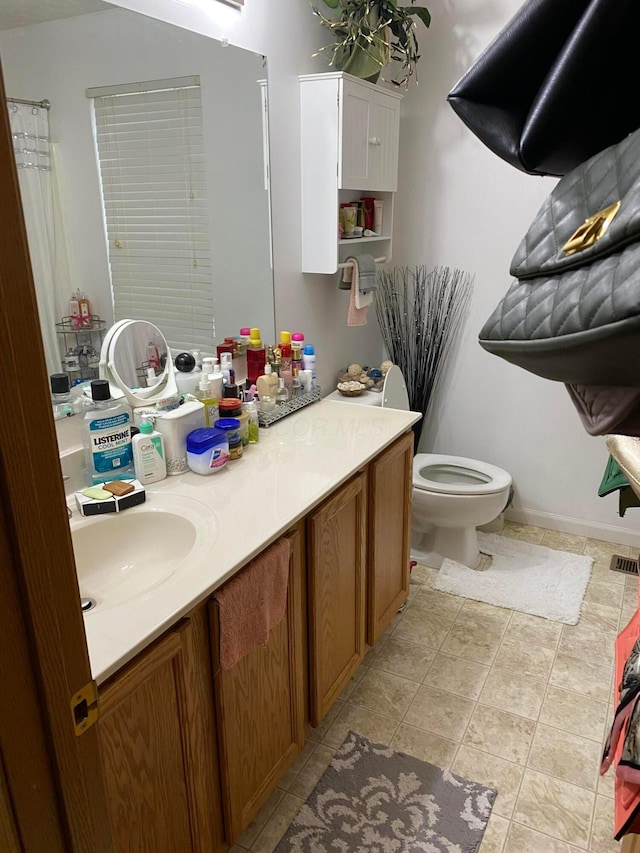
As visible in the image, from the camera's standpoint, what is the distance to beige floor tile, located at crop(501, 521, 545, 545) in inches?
123

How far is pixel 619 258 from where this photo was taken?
1.24ft

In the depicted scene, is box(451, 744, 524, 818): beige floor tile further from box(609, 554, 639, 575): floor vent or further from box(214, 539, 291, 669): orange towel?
box(609, 554, 639, 575): floor vent

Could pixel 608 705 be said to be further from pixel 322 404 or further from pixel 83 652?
pixel 83 652

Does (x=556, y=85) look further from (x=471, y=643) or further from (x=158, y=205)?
(x=471, y=643)

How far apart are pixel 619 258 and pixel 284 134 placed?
2109 mm

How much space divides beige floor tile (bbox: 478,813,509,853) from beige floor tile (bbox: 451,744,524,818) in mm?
26

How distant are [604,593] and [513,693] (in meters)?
0.79

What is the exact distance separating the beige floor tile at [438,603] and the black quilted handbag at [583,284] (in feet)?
7.40

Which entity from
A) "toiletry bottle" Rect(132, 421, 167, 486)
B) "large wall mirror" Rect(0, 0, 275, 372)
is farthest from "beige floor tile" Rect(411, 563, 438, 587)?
"toiletry bottle" Rect(132, 421, 167, 486)

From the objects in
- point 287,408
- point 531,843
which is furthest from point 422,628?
point 287,408

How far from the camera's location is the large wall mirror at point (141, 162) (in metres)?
1.46

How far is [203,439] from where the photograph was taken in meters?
1.70

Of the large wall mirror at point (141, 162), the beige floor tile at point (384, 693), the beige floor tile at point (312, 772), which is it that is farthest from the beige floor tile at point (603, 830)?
the large wall mirror at point (141, 162)

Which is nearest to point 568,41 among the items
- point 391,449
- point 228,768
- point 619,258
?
point 619,258
